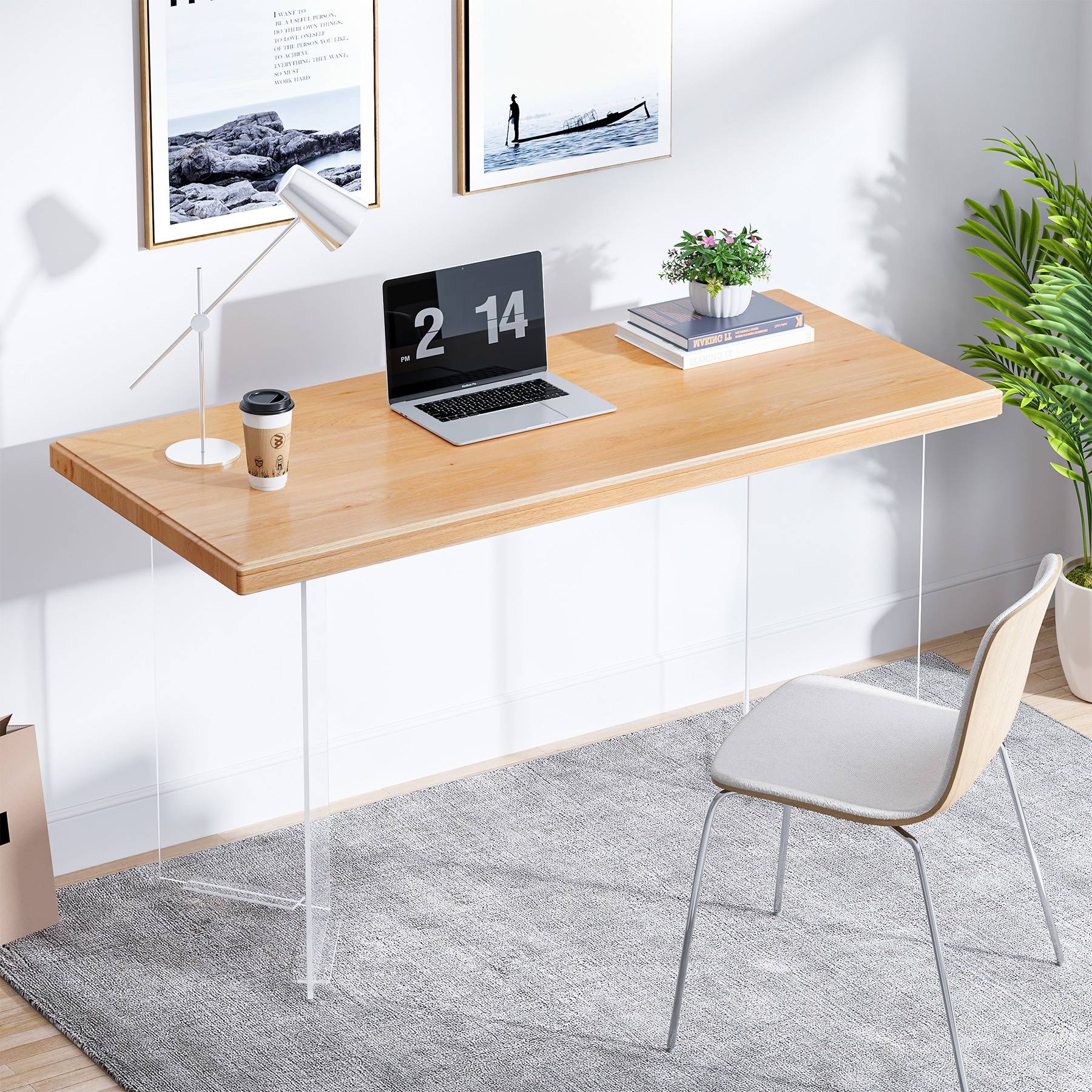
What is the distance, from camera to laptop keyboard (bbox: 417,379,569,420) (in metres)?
3.05

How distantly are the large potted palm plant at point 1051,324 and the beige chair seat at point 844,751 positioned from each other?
114 centimetres

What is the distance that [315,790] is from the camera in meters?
2.94

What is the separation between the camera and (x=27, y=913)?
3.06 metres

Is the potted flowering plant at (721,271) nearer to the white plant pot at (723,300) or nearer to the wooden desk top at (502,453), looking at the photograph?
the white plant pot at (723,300)

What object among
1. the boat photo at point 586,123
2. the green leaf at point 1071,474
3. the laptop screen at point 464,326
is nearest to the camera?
the laptop screen at point 464,326

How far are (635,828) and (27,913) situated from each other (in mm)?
1107

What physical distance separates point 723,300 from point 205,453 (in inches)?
40.3

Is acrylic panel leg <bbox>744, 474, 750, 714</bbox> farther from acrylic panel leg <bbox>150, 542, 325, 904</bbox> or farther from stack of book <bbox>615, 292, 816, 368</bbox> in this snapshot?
acrylic panel leg <bbox>150, 542, 325, 904</bbox>

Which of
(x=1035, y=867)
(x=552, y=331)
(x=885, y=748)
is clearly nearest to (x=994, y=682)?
(x=885, y=748)

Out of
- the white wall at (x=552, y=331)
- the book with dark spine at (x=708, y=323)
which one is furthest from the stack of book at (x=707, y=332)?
the white wall at (x=552, y=331)

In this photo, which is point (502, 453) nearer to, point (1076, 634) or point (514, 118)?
point (514, 118)

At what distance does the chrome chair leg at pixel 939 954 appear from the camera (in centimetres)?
250

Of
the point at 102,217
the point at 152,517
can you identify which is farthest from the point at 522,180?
the point at 152,517

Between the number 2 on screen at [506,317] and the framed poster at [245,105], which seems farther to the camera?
the number 2 on screen at [506,317]
